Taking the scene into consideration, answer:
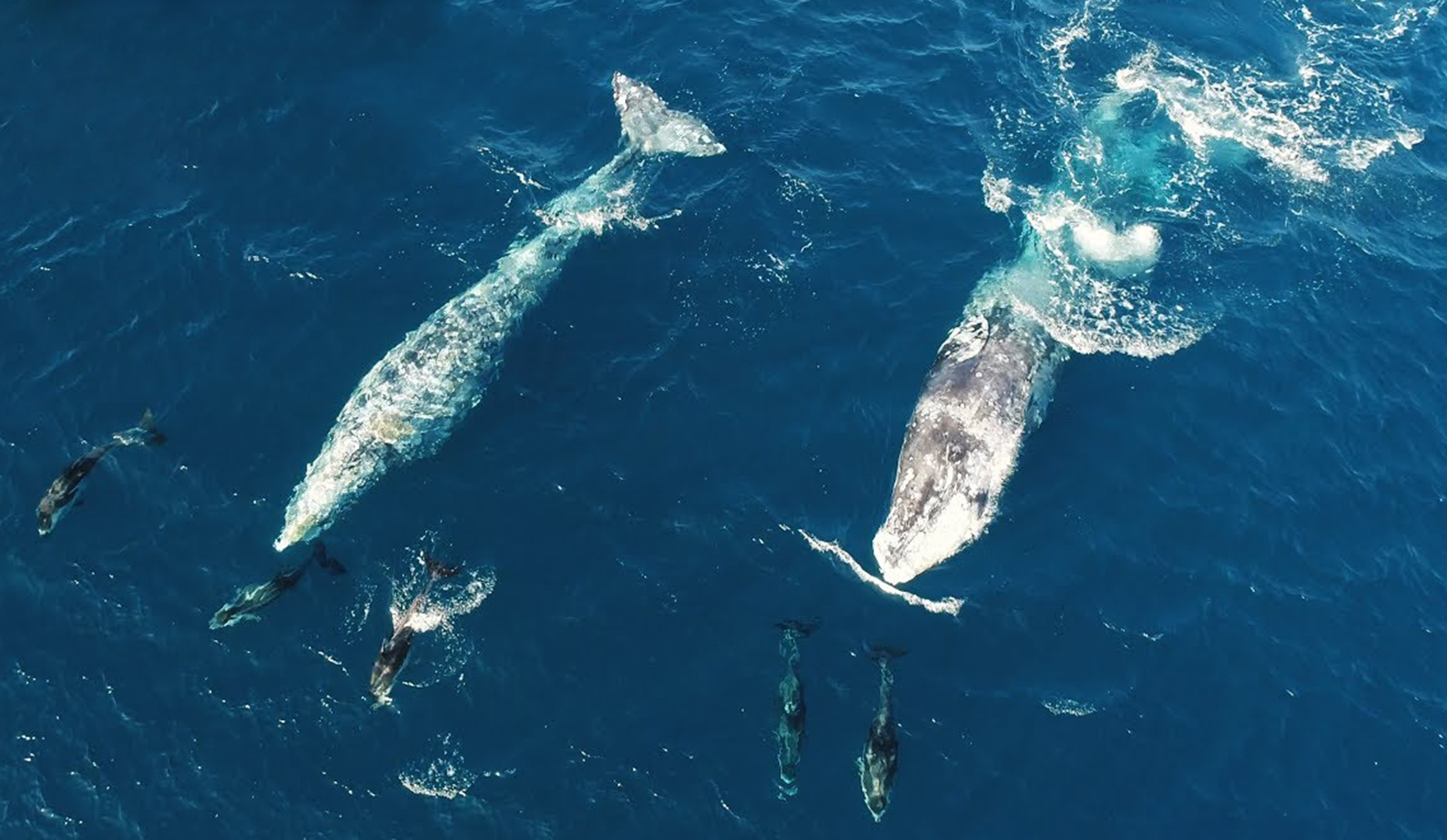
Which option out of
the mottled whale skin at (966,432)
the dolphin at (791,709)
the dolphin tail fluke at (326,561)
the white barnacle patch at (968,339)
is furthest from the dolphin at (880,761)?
the dolphin tail fluke at (326,561)

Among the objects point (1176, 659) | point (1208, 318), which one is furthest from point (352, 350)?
point (1208, 318)

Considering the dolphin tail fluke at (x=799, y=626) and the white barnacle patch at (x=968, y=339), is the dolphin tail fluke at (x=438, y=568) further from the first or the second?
the white barnacle patch at (x=968, y=339)

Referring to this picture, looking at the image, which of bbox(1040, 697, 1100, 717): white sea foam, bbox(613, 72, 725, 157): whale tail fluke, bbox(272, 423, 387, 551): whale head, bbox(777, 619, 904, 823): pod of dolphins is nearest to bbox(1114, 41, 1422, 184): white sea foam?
bbox(613, 72, 725, 157): whale tail fluke

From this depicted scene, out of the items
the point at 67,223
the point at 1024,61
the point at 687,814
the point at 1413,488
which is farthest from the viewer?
the point at 1024,61

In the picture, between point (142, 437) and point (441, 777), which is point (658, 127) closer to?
point (142, 437)

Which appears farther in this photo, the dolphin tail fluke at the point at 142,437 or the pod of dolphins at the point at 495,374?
the dolphin tail fluke at the point at 142,437

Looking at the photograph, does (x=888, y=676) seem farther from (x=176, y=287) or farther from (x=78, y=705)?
(x=176, y=287)
